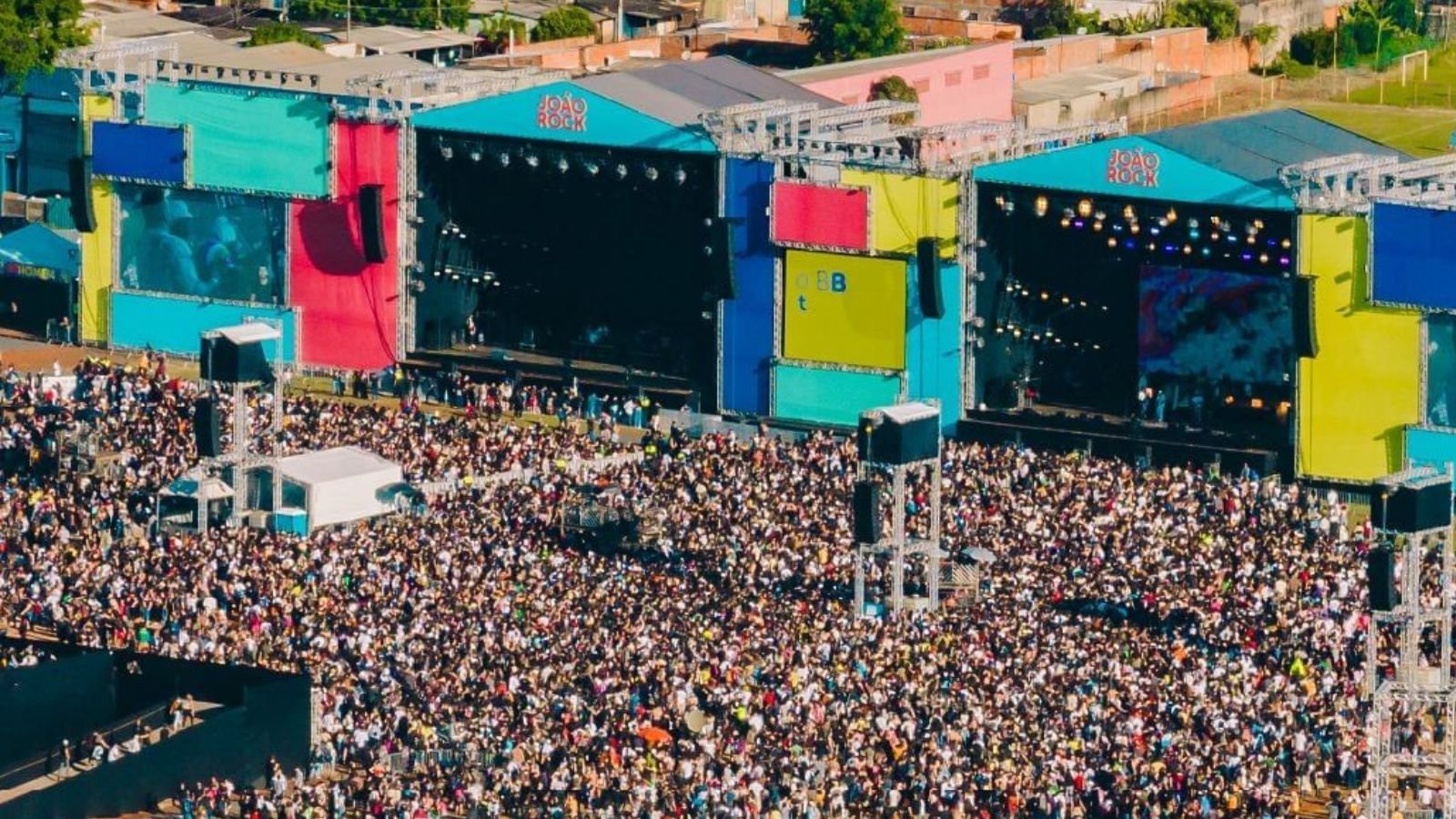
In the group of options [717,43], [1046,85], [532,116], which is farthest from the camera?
[717,43]

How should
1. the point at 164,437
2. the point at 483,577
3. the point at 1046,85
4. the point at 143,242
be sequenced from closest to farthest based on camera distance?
the point at 483,577, the point at 164,437, the point at 143,242, the point at 1046,85

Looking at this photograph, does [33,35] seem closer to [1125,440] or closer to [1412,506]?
[1125,440]

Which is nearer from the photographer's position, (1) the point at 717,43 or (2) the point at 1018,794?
(2) the point at 1018,794

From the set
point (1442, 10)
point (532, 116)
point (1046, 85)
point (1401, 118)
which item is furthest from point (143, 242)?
point (1442, 10)

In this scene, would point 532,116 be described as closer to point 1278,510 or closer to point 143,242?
A: point 143,242

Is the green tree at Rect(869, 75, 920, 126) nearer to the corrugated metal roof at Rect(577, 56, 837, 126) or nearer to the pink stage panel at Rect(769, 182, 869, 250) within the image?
the corrugated metal roof at Rect(577, 56, 837, 126)

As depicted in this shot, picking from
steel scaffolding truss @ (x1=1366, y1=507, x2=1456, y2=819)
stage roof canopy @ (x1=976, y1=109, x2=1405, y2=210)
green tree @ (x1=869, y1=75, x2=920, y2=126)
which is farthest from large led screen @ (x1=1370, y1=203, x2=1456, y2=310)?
green tree @ (x1=869, y1=75, x2=920, y2=126)

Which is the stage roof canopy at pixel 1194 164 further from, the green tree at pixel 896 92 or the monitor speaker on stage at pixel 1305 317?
the green tree at pixel 896 92
